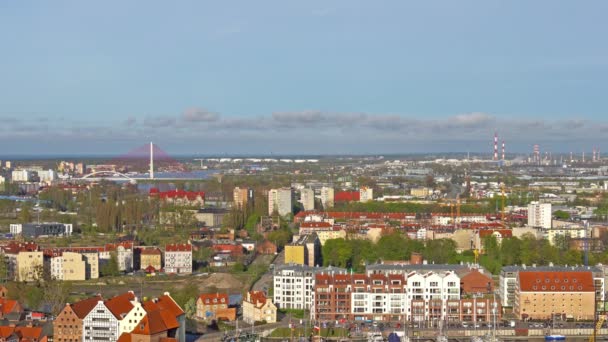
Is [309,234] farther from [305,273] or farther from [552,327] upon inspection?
[552,327]

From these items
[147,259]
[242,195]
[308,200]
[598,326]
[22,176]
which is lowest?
[598,326]

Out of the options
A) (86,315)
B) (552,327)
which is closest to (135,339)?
(86,315)

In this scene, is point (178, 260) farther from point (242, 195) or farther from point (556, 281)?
point (242, 195)

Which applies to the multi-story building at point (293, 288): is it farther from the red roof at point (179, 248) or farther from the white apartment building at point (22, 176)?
the white apartment building at point (22, 176)

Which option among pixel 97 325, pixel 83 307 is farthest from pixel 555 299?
pixel 83 307

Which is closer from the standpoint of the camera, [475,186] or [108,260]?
[108,260]

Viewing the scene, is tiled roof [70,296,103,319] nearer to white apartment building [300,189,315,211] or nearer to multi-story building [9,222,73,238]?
multi-story building [9,222,73,238]
